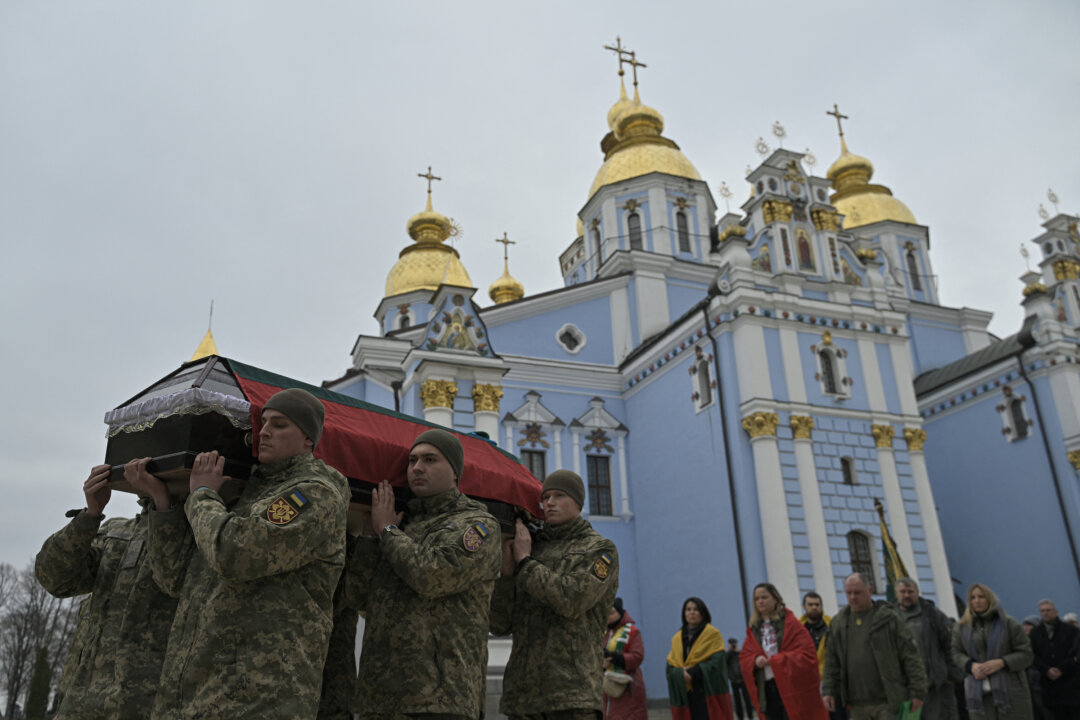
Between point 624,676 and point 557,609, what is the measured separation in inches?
118

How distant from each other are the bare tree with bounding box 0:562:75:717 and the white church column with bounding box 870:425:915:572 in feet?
108

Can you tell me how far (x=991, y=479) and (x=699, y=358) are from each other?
8465 millimetres

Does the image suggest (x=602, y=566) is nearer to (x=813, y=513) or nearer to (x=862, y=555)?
(x=813, y=513)

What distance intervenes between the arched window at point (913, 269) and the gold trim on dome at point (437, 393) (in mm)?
18303

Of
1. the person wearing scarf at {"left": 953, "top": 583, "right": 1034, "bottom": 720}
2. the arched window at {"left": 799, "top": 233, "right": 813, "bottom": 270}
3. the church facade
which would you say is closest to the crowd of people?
the person wearing scarf at {"left": 953, "top": 583, "right": 1034, "bottom": 720}

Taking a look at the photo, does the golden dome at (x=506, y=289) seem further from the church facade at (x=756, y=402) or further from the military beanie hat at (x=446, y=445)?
the military beanie hat at (x=446, y=445)

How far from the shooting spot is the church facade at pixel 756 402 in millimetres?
16375

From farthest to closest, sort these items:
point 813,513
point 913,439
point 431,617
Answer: point 913,439, point 813,513, point 431,617

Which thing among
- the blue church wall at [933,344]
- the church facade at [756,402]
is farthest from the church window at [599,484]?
the blue church wall at [933,344]

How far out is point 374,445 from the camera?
4184mm

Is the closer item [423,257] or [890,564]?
[890,564]

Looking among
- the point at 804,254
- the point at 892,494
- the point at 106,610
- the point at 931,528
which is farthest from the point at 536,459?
the point at 106,610

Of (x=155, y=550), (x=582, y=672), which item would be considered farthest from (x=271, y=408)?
(x=582, y=672)

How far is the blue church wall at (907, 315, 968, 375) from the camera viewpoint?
25091mm
